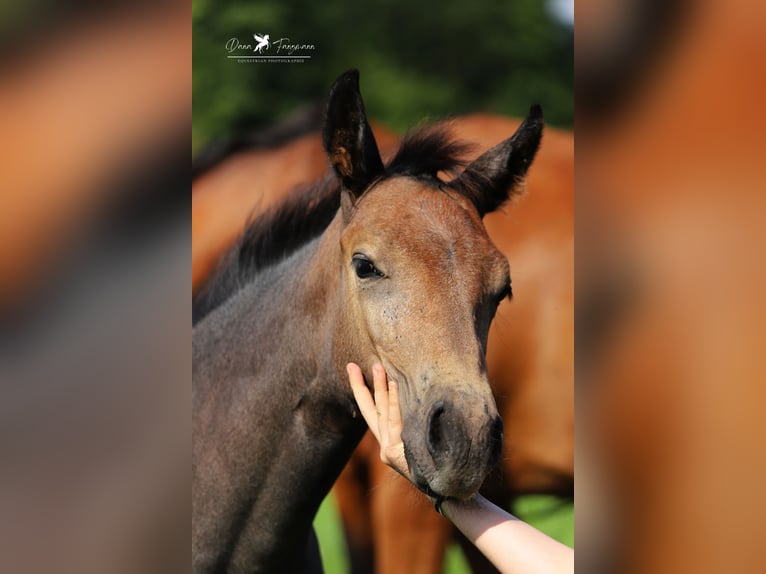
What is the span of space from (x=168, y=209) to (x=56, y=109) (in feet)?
0.82

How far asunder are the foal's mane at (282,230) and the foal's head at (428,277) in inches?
3.4

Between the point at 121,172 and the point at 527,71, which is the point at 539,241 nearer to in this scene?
the point at 527,71

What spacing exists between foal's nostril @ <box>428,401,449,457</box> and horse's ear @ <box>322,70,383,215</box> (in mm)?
663

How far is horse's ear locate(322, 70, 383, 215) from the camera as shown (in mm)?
1911

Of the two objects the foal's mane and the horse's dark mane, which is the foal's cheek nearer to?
the foal's mane

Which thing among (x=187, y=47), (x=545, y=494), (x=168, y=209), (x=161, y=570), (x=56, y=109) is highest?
(x=187, y=47)

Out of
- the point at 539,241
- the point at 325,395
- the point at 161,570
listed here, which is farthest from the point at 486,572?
the point at 161,570

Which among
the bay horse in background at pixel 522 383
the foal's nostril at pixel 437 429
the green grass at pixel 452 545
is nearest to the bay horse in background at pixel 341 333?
the foal's nostril at pixel 437 429

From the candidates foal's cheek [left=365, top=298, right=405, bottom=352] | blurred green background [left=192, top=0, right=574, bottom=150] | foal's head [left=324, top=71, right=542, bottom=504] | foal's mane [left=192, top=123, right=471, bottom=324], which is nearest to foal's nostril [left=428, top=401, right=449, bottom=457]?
foal's head [left=324, top=71, right=542, bottom=504]

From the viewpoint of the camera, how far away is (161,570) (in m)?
1.39

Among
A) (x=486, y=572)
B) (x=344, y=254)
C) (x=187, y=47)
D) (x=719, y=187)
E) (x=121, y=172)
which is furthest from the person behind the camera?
(x=486, y=572)

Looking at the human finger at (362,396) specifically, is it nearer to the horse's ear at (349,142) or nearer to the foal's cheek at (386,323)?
the foal's cheek at (386,323)

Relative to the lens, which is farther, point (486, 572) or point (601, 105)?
point (486, 572)

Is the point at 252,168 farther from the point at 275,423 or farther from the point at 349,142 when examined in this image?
the point at 275,423
